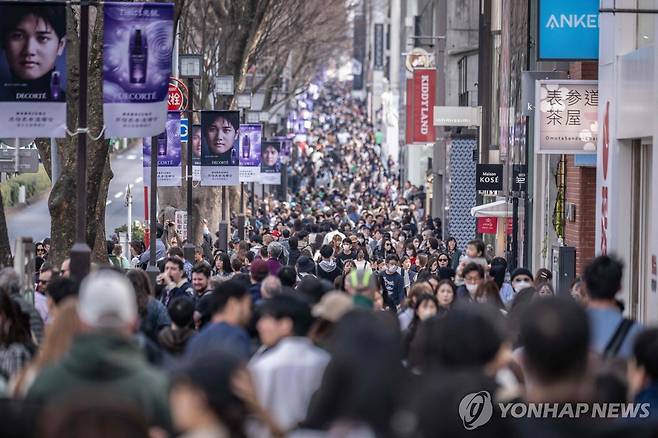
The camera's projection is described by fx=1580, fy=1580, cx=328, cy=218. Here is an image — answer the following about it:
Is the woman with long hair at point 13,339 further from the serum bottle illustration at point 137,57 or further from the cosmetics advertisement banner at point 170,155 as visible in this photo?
the cosmetics advertisement banner at point 170,155

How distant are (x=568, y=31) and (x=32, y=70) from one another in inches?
342

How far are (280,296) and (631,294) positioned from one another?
9.97m

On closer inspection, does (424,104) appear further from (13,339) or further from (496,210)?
(13,339)

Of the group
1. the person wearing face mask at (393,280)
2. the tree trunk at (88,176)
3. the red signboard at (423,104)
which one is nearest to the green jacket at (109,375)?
the tree trunk at (88,176)

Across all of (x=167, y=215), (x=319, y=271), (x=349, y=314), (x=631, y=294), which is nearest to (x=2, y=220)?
(x=319, y=271)

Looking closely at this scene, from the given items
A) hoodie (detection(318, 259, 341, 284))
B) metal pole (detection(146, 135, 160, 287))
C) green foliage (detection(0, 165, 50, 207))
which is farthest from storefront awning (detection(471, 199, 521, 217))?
green foliage (detection(0, 165, 50, 207))

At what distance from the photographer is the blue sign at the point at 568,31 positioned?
2155 centimetres

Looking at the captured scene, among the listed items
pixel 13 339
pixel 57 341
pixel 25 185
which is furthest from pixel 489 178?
pixel 25 185

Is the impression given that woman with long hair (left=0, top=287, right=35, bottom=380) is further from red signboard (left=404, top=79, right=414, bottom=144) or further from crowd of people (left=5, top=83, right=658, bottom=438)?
red signboard (left=404, top=79, right=414, bottom=144)

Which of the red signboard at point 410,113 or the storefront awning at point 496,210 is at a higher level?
the red signboard at point 410,113

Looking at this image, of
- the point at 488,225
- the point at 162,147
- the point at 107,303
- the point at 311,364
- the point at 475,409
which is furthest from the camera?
the point at 488,225

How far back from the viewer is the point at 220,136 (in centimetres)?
3228

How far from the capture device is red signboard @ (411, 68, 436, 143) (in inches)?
2148

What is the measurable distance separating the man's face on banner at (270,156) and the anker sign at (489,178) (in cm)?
1777
